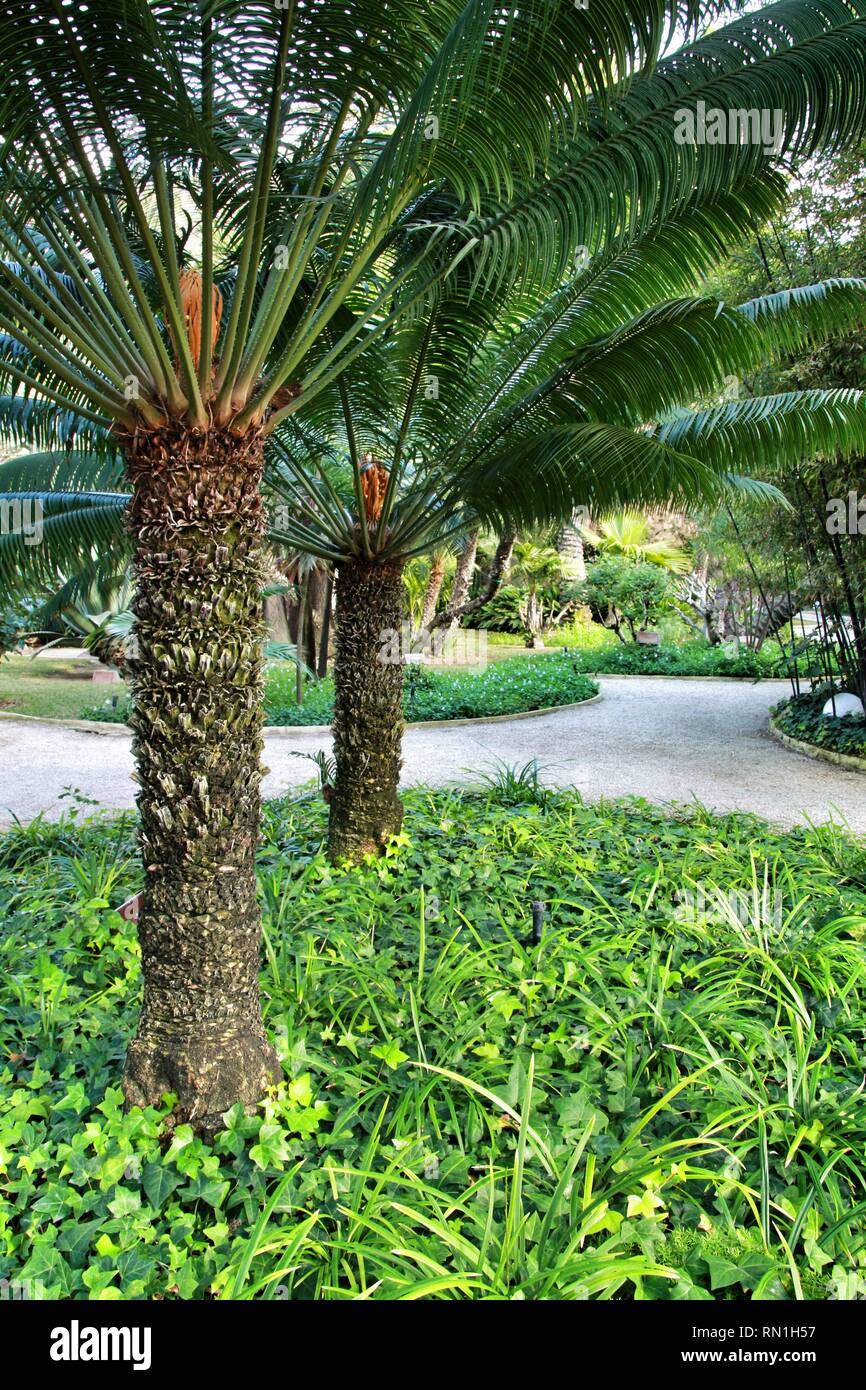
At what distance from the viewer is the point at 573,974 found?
125 inches

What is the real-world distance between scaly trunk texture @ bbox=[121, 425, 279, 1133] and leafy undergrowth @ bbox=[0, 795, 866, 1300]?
180mm

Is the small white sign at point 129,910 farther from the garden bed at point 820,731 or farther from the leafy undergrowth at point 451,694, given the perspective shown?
the garden bed at point 820,731

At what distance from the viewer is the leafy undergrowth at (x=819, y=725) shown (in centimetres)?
909

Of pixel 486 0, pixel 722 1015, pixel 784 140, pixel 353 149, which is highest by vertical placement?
pixel 784 140

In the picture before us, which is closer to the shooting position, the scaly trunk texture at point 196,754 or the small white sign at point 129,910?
the scaly trunk texture at point 196,754

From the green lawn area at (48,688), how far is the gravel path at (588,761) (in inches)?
37.9

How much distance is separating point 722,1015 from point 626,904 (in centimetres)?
120

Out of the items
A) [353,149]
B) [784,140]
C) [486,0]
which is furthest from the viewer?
[784,140]

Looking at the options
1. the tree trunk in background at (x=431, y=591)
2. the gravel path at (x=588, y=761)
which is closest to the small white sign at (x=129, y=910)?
the gravel path at (x=588, y=761)

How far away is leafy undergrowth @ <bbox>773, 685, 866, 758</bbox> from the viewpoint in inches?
358

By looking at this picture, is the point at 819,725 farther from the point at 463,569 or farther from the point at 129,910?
the point at 129,910

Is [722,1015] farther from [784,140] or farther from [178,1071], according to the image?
[784,140]
